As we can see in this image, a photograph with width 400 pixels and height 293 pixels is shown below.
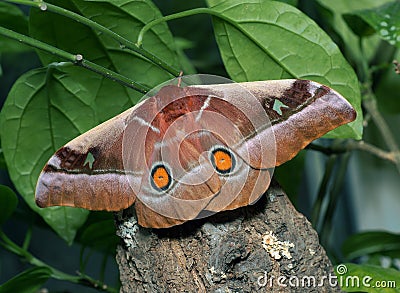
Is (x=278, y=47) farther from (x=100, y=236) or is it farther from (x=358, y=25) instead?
(x=100, y=236)

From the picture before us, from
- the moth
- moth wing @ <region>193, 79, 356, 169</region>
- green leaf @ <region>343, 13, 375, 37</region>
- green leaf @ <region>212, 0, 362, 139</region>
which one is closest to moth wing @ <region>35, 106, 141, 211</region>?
the moth

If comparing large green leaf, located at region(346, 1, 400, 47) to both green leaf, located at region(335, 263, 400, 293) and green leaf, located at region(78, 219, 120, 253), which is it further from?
green leaf, located at region(78, 219, 120, 253)

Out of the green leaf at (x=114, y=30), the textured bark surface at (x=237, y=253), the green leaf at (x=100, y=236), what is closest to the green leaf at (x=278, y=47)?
the green leaf at (x=114, y=30)

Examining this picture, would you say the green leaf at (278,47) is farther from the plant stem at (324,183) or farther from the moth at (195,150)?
the plant stem at (324,183)

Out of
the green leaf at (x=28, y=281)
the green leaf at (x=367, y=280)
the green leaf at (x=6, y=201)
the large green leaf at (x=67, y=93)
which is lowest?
the green leaf at (x=367, y=280)

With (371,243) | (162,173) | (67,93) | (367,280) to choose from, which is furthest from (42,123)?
(371,243)

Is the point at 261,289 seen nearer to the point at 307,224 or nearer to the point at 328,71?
the point at 307,224

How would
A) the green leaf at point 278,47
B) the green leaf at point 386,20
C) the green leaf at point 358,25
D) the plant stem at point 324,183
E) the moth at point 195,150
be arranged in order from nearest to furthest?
the moth at point 195,150, the green leaf at point 278,47, the green leaf at point 386,20, the green leaf at point 358,25, the plant stem at point 324,183
